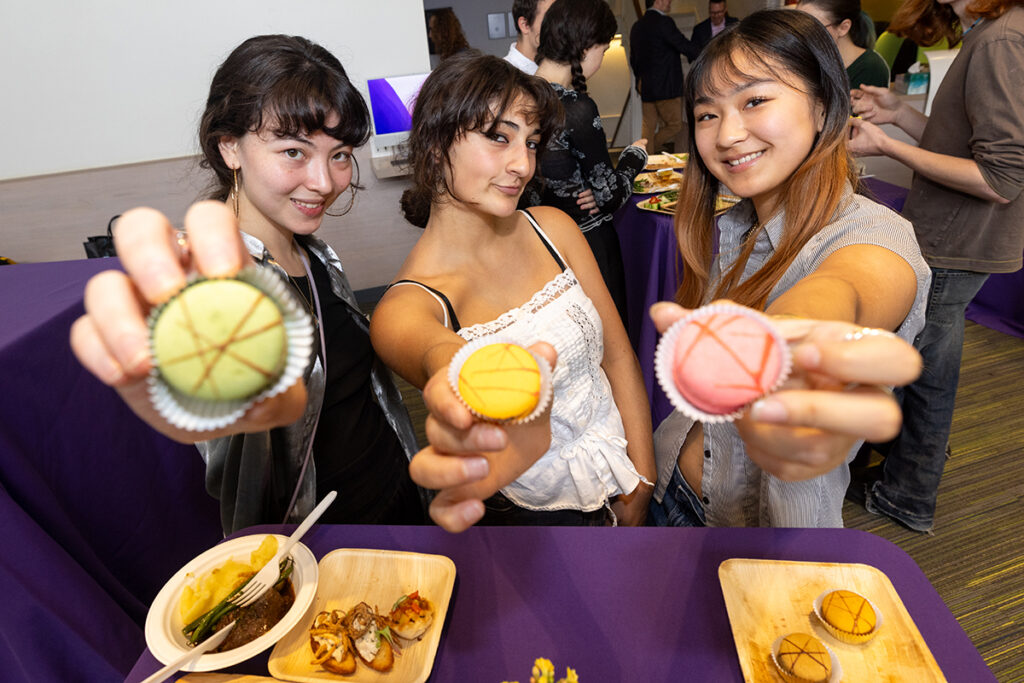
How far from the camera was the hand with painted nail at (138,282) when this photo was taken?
0.65m

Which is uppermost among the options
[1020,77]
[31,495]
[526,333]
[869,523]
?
[1020,77]

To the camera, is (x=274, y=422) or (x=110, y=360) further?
(x=274, y=422)

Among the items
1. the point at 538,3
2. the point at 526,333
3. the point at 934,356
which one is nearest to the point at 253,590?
the point at 526,333

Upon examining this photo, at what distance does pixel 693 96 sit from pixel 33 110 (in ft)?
16.6

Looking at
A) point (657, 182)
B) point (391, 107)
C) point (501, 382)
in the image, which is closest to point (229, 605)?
point (501, 382)

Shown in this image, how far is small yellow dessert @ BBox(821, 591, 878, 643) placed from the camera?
3.16 ft

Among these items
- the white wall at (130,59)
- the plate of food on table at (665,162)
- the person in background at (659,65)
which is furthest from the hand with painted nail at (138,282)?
the person in background at (659,65)

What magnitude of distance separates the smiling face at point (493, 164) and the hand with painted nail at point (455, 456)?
0.77m

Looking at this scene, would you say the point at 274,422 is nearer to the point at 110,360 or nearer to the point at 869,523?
the point at 110,360

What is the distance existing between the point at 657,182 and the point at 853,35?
1.40 metres

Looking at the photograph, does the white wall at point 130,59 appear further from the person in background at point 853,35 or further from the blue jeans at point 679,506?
the blue jeans at point 679,506

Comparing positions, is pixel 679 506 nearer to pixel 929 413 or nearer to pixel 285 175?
pixel 285 175

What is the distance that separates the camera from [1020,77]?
6.48 feet

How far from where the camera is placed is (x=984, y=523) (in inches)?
103
